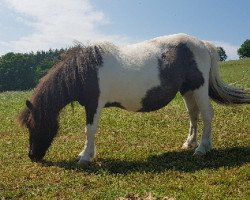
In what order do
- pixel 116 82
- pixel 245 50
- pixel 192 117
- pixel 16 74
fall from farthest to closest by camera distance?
1. pixel 245 50
2. pixel 16 74
3. pixel 192 117
4. pixel 116 82

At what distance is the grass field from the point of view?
8.90 meters

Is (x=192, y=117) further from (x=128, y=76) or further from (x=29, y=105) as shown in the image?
(x=29, y=105)

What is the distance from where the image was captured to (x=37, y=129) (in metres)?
11.7

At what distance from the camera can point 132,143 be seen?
46.6 feet

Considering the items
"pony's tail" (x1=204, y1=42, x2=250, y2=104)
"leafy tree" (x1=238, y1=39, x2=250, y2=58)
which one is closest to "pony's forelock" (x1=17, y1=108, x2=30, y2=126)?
"pony's tail" (x1=204, y1=42, x2=250, y2=104)

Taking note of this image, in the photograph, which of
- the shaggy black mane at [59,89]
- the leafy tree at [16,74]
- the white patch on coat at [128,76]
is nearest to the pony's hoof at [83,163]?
the shaggy black mane at [59,89]

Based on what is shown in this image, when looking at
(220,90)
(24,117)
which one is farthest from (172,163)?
(24,117)

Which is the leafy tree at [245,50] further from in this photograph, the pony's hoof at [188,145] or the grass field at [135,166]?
the pony's hoof at [188,145]

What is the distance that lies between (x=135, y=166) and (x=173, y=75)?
2.80 metres

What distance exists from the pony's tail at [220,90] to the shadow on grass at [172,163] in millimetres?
1578

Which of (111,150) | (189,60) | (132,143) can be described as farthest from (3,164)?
(189,60)

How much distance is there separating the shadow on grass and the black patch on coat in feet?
5.11

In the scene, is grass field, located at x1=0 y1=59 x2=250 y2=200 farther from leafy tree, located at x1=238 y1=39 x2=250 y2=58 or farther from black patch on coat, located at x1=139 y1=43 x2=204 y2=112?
leafy tree, located at x1=238 y1=39 x2=250 y2=58

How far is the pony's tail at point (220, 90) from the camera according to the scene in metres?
12.8
